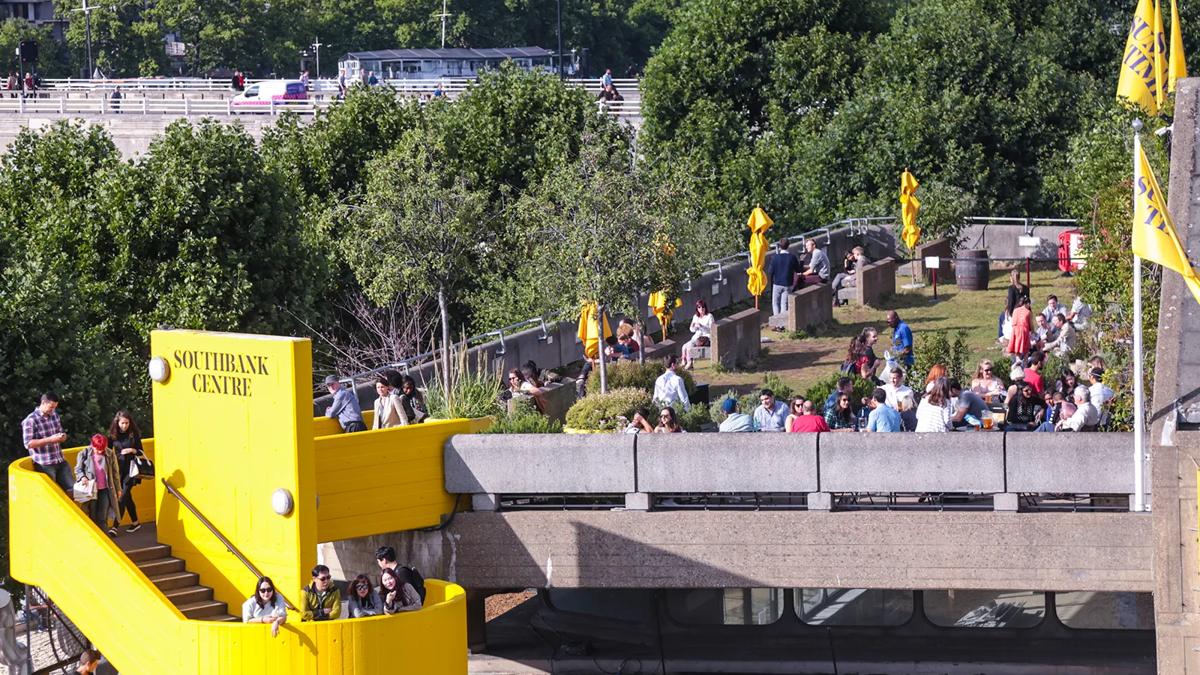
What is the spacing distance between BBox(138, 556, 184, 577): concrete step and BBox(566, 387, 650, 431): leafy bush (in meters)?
4.63

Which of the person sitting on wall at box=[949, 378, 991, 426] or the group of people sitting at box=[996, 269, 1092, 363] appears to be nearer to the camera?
the person sitting on wall at box=[949, 378, 991, 426]

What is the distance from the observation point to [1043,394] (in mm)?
23891

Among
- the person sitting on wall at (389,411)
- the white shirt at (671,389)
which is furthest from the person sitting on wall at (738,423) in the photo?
the person sitting on wall at (389,411)

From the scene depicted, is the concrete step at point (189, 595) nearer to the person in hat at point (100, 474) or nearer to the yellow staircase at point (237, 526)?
the yellow staircase at point (237, 526)

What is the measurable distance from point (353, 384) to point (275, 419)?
547 centimetres

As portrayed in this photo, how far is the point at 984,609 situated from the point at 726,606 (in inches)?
103

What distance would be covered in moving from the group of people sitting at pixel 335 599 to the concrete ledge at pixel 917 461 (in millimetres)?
4154

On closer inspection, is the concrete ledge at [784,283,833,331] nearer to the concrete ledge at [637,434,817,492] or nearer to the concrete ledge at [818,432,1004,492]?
the concrete ledge at [637,434,817,492]

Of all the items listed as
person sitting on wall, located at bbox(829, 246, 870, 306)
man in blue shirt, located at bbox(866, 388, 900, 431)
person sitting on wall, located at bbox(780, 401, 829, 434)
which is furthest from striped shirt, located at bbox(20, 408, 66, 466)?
person sitting on wall, located at bbox(829, 246, 870, 306)

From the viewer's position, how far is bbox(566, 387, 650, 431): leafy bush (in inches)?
906

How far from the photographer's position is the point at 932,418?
70.5ft

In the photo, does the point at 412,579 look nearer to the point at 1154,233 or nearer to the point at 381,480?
the point at 381,480

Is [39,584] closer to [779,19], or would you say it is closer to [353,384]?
[353,384]

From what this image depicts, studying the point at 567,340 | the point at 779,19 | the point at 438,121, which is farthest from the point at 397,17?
the point at 567,340
